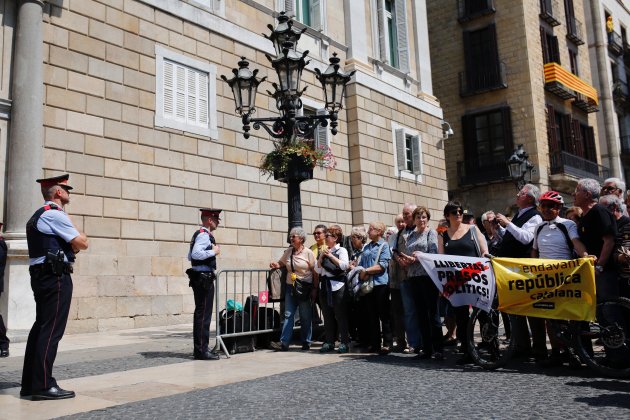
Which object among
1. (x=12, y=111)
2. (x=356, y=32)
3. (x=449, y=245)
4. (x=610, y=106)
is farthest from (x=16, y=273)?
(x=610, y=106)

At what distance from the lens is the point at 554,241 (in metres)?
6.55

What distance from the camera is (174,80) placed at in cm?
1326

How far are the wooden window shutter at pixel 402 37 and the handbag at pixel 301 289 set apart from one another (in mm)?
13735

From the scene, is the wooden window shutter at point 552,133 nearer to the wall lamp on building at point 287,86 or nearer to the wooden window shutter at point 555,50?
the wooden window shutter at point 555,50

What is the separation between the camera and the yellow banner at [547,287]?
608 cm

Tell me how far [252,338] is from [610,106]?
32640mm

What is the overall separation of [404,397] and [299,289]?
3.68m

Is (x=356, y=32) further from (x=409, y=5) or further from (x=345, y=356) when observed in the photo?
(x=345, y=356)

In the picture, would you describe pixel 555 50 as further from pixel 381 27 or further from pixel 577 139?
pixel 381 27

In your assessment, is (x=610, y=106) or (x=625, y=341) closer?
(x=625, y=341)

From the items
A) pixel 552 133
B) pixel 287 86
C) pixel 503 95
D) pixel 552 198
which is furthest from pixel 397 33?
pixel 552 198

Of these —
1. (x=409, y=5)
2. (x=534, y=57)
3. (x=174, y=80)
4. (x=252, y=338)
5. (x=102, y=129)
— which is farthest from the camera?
(x=534, y=57)

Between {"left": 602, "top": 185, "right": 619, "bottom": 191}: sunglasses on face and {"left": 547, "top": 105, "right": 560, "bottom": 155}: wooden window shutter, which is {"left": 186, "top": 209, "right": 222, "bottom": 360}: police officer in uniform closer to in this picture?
{"left": 602, "top": 185, "right": 619, "bottom": 191}: sunglasses on face

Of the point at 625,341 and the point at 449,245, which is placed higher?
the point at 449,245
